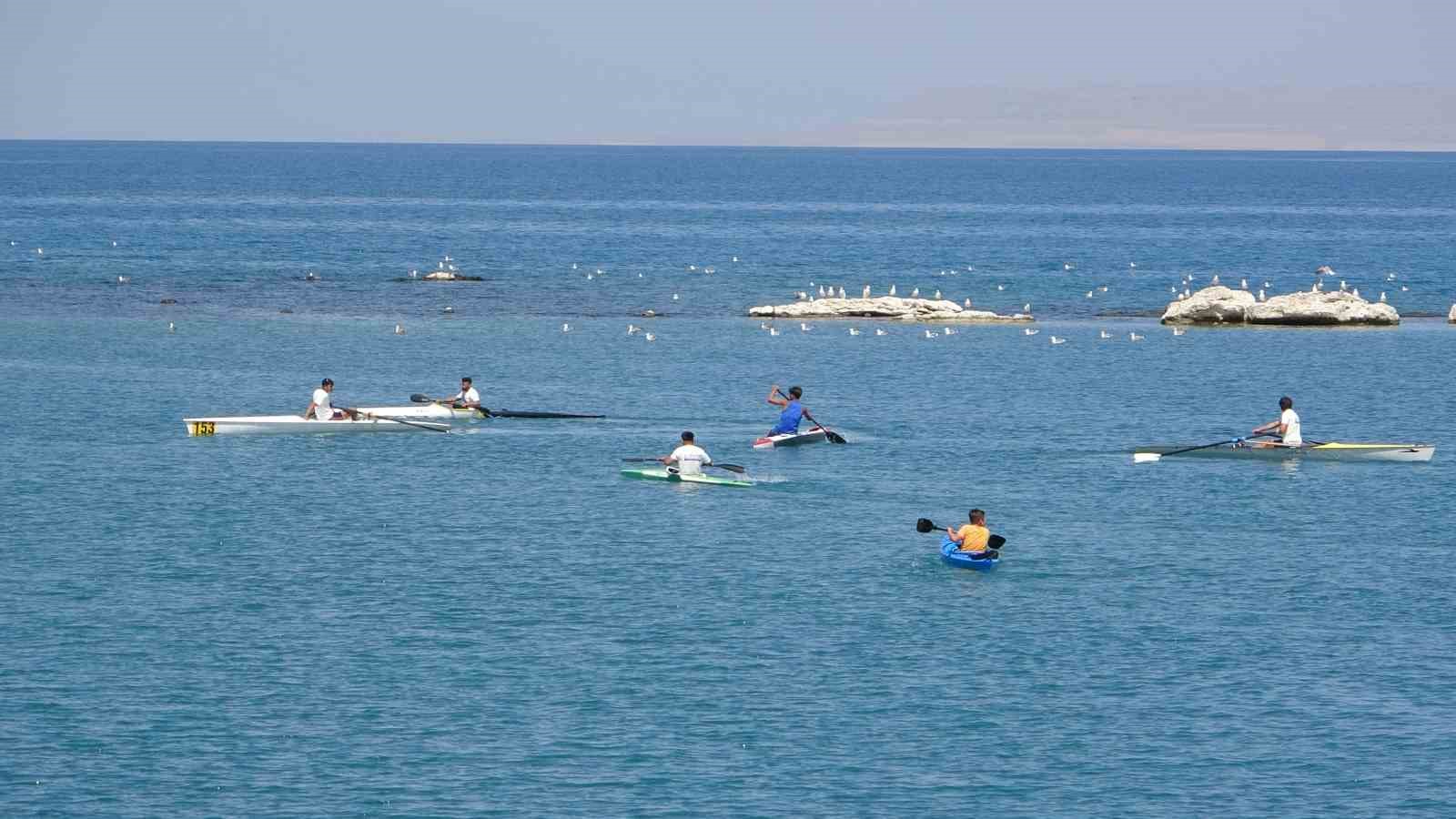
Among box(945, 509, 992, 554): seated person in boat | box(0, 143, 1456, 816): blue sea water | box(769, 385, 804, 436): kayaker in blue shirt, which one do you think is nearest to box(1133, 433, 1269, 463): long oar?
box(0, 143, 1456, 816): blue sea water

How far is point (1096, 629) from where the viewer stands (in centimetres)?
3744

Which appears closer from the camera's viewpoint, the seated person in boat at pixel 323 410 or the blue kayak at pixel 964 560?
the blue kayak at pixel 964 560

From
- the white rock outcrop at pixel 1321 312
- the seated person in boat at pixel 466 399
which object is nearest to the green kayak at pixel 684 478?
the seated person in boat at pixel 466 399

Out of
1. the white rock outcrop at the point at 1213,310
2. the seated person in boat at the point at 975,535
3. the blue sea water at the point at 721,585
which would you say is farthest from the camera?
the white rock outcrop at the point at 1213,310

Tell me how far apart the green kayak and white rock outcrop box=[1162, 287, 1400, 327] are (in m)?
44.5

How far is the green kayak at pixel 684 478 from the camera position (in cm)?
5153

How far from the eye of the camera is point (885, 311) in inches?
3632

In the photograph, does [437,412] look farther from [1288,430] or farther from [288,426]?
[1288,430]

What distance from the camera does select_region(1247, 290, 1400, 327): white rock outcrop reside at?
293ft

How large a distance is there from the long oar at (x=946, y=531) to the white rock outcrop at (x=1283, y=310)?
4898cm

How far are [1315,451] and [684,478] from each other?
17.4 m

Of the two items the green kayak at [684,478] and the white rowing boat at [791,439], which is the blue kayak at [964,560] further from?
the white rowing boat at [791,439]

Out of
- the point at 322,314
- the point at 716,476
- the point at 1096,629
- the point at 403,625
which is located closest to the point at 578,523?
the point at 716,476

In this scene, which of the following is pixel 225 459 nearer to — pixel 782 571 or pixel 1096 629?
pixel 782 571
